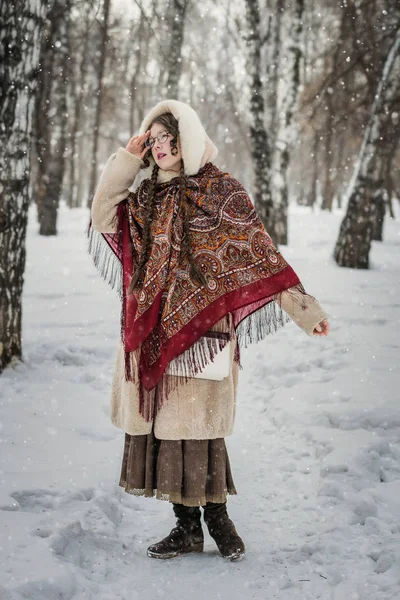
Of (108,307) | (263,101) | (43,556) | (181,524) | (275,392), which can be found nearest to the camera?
(43,556)

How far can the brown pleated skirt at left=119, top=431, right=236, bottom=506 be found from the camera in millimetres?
2693

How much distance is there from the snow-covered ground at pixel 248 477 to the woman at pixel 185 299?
269 millimetres

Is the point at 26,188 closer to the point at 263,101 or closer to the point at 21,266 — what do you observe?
the point at 21,266

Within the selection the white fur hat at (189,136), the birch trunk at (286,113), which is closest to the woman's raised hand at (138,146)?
the white fur hat at (189,136)

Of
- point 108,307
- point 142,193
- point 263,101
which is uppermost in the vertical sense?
point 263,101

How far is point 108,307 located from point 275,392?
3.13 metres

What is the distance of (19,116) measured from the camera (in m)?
4.71

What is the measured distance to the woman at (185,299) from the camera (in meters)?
2.65

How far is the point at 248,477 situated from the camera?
12.3ft

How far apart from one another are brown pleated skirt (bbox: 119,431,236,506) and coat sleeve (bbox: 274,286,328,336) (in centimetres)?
71

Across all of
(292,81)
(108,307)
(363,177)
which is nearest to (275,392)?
(108,307)

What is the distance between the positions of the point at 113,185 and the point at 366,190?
6839 millimetres

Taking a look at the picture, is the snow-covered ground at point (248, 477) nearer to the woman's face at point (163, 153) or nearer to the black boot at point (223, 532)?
the black boot at point (223, 532)

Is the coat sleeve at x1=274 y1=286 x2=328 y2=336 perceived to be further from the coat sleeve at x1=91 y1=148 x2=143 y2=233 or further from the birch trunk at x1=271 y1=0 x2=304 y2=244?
the birch trunk at x1=271 y1=0 x2=304 y2=244
